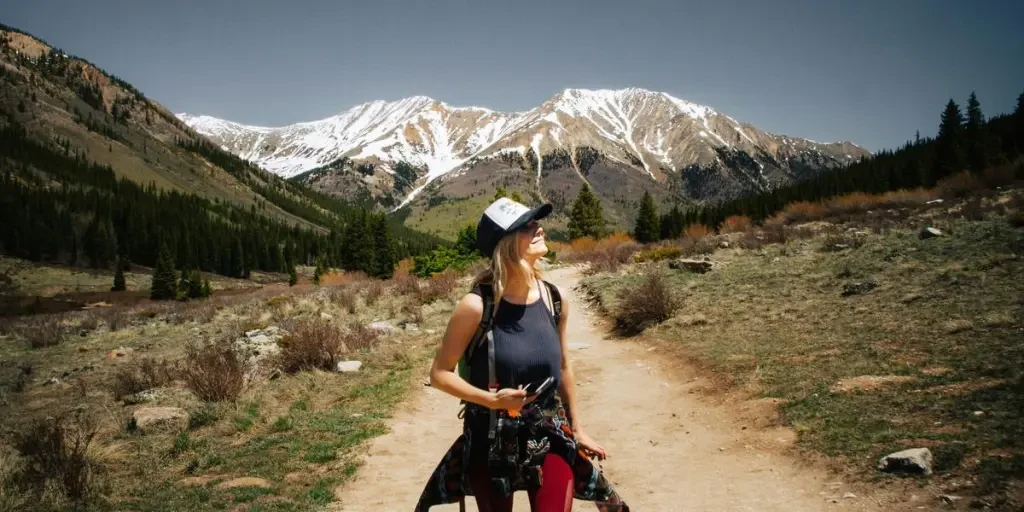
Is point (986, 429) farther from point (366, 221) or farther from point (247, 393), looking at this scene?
point (366, 221)

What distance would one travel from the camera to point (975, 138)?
6519cm

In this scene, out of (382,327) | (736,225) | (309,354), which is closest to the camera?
(309,354)

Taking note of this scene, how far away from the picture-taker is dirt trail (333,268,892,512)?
218 inches

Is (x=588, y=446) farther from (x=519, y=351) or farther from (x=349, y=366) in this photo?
(x=349, y=366)

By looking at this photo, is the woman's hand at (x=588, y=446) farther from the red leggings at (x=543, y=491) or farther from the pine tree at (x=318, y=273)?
the pine tree at (x=318, y=273)

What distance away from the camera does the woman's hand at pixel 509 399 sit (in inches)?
105

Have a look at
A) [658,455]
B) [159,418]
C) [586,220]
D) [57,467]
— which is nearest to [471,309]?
[658,455]

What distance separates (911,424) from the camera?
5852 millimetres

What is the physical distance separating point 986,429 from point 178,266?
123135 mm

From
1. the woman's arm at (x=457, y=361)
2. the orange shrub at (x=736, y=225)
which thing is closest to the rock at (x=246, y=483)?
the woman's arm at (x=457, y=361)

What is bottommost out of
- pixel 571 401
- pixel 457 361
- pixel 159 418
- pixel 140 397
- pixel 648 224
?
pixel 140 397

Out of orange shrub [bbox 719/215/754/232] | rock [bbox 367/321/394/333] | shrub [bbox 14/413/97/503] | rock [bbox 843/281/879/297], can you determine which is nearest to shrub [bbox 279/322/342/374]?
rock [bbox 367/321/394/333]

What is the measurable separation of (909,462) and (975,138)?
268ft

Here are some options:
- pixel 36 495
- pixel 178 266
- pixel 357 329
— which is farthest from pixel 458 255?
pixel 178 266
